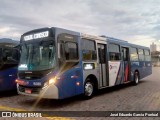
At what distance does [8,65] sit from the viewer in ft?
39.2

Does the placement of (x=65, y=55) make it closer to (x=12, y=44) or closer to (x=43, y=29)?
(x=43, y=29)

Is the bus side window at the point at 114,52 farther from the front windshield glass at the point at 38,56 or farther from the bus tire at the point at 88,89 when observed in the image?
the front windshield glass at the point at 38,56

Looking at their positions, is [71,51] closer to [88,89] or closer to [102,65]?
[88,89]

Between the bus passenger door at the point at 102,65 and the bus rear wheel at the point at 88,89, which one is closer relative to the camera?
the bus rear wheel at the point at 88,89

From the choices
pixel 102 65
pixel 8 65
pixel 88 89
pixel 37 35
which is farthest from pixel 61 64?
pixel 8 65

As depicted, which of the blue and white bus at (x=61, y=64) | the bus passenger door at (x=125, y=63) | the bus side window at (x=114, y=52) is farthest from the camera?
the bus passenger door at (x=125, y=63)

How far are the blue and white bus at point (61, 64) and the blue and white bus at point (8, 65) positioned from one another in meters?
2.14

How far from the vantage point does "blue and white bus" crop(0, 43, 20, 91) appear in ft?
38.4

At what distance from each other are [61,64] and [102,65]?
3.57 m

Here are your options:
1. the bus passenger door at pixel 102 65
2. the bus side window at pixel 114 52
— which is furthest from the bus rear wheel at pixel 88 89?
the bus side window at pixel 114 52

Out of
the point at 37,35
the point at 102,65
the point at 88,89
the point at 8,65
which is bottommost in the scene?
the point at 88,89

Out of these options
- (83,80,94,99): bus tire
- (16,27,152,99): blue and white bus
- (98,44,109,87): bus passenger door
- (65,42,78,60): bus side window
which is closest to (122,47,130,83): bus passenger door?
(16,27,152,99): blue and white bus

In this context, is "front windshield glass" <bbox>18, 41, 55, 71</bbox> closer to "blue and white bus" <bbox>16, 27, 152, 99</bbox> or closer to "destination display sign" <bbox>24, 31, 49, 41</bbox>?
"blue and white bus" <bbox>16, 27, 152, 99</bbox>

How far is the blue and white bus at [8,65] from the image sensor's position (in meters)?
11.7
